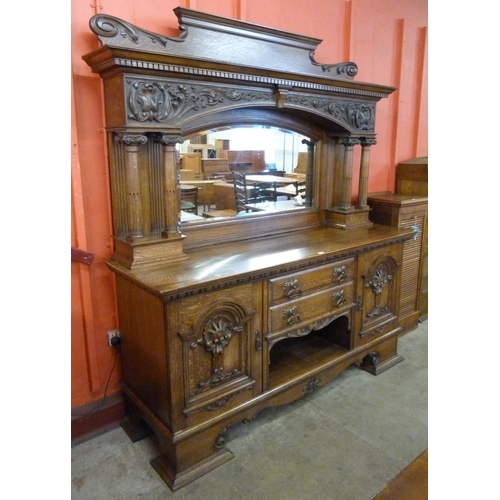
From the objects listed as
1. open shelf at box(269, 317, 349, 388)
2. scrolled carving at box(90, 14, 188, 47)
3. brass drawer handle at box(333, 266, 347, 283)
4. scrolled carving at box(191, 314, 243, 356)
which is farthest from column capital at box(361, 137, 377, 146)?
scrolled carving at box(191, 314, 243, 356)

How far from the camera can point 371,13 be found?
3.21 meters

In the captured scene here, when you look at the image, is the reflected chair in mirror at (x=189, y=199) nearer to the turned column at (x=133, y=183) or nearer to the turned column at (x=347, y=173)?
the turned column at (x=133, y=183)

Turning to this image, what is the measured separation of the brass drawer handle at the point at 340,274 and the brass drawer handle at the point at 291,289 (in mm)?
299

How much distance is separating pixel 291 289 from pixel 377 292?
86 cm

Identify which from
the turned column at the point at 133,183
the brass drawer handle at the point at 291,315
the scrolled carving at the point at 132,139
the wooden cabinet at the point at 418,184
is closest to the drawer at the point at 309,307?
the brass drawer handle at the point at 291,315

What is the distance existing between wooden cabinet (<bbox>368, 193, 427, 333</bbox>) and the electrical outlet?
2127 mm

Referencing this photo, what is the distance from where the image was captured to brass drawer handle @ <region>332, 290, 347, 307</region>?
2.51 meters

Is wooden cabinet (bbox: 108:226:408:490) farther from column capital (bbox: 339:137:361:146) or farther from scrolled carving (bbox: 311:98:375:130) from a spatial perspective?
scrolled carving (bbox: 311:98:375:130)

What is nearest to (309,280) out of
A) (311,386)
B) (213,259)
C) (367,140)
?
(213,259)

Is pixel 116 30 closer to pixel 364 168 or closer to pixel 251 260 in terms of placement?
pixel 251 260

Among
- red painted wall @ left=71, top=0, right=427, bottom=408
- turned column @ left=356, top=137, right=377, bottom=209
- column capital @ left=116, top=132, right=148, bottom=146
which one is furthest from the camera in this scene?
turned column @ left=356, top=137, right=377, bottom=209

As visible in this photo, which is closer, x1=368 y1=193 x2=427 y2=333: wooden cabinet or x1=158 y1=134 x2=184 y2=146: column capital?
x1=158 y1=134 x2=184 y2=146: column capital
